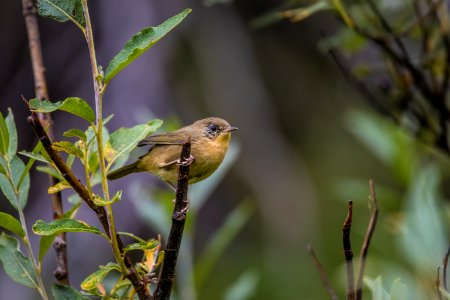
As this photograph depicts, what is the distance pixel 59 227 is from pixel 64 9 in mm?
499

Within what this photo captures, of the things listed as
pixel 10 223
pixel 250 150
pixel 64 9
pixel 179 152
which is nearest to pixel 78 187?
pixel 10 223

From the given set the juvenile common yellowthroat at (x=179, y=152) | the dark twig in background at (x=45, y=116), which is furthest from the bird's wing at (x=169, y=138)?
the dark twig in background at (x=45, y=116)

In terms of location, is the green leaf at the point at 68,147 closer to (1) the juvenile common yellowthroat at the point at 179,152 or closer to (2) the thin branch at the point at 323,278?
(2) the thin branch at the point at 323,278

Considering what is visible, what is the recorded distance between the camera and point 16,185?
1880mm

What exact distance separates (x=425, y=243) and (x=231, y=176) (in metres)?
5.73

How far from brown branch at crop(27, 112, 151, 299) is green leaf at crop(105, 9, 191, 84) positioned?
22cm

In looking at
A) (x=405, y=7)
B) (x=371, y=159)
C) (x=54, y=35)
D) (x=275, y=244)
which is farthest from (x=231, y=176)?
(x=405, y=7)

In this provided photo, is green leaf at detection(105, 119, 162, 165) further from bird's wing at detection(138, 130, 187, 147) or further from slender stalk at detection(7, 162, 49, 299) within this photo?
bird's wing at detection(138, 130, 187, 147)

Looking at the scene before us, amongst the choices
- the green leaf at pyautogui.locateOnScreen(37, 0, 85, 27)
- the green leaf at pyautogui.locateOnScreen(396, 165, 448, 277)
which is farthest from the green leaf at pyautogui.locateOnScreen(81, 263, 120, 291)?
the green leaf at pyautogui.locateOnScreen(396, 165, 448, 277)

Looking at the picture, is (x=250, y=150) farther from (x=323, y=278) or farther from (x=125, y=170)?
(x=323, y=278)

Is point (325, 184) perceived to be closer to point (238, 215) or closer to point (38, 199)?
point (38, 199)

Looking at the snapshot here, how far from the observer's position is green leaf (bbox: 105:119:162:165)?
6.17 feet

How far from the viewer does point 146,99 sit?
540 cm

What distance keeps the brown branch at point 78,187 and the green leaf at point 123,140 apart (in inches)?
10.4
